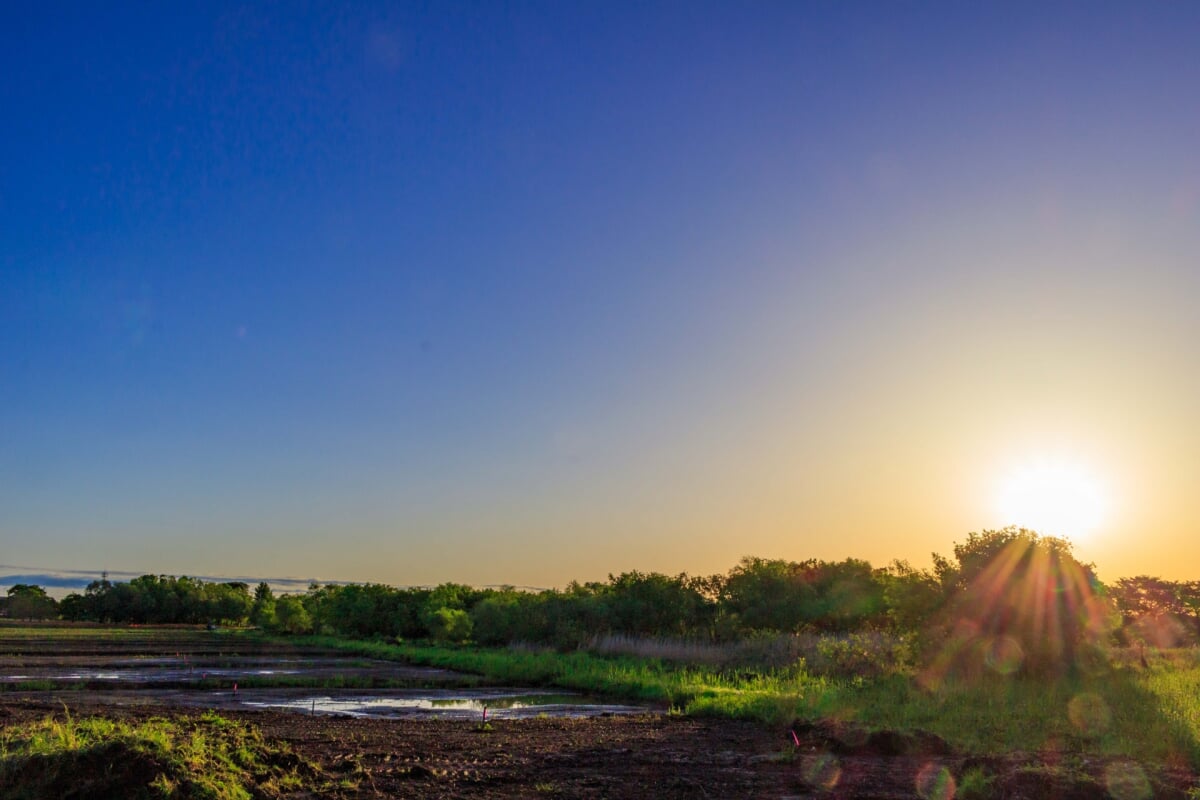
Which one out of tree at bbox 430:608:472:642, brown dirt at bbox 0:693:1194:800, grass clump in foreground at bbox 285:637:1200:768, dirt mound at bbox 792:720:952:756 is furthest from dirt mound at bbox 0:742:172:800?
tree at bbox 430:608:472:642

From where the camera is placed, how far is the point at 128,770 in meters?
9.34

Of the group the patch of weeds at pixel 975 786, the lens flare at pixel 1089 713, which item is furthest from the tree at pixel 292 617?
the patch of weeds at pixel 975 786

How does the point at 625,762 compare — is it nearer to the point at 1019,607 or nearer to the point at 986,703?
the point at 986,703

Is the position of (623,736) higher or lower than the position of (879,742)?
lower

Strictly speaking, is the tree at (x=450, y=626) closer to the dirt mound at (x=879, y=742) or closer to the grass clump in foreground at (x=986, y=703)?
the grass clump in foreground at (x=986, y=703)

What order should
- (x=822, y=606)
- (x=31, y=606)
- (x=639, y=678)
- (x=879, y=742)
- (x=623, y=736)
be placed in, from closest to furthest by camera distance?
1. (x=879, y=742)
2. (x=623, y=736)
3. (x=639, y=678)
4. (x=822, y=606)
5. (x=31, y=606)

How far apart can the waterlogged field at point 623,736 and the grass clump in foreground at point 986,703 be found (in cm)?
8

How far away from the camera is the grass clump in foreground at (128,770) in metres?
9.19

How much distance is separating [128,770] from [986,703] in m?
18.3

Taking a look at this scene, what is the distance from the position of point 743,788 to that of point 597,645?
34116 mm

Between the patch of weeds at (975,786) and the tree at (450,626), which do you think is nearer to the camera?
the patch of weeds at (975,786)

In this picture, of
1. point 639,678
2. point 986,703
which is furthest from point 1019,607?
point 639,678

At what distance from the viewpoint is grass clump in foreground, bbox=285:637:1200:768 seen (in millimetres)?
15242

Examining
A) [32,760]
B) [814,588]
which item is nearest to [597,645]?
[814,588]
